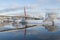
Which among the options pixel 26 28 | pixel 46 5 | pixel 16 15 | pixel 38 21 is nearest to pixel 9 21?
pixel 16 15

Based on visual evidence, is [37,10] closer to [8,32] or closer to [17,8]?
[17,8]

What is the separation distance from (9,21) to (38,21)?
35cm

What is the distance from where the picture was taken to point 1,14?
4.98 feet

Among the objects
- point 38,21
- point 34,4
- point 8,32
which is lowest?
point 8,32

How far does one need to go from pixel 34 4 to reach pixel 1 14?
418mm

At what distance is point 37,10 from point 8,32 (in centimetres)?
44

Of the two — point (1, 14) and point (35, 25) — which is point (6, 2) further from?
point (35, 25)

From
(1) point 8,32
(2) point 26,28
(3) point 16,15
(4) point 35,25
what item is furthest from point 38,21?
(1) point 8,32

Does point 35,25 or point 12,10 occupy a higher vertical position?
point 12,10

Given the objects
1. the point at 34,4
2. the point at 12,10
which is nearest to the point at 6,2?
the point at 12,10

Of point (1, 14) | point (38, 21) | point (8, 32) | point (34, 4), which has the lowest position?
point (8, 32)

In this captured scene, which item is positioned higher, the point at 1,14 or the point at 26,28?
the point at 1,14

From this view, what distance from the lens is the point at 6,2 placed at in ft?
5.00

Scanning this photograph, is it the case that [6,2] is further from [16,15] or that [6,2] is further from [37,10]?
[37,10]
